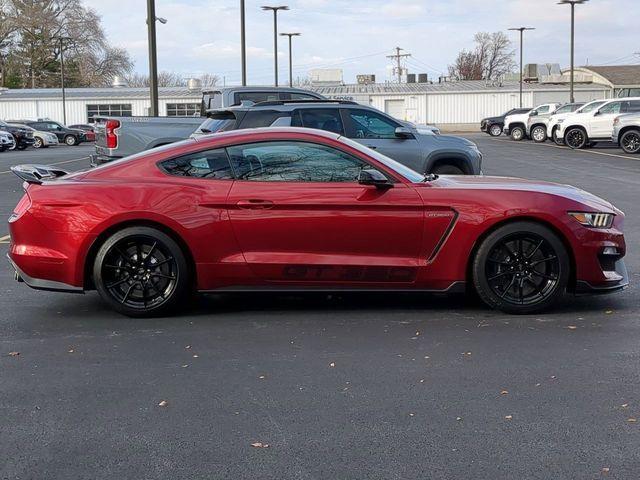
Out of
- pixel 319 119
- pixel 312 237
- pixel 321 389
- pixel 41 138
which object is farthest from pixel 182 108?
pixel 321 389

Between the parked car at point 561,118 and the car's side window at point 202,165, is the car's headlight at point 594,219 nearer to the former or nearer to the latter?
the car's side window at point 202,165

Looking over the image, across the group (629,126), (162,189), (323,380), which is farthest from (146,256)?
(629,126)

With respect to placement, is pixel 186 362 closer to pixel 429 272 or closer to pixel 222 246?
pixel 222 246

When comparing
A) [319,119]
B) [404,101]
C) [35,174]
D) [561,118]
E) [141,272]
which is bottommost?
[141,272]

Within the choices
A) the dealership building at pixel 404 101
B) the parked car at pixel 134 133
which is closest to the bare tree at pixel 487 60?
the dealership building at pixel 404 101

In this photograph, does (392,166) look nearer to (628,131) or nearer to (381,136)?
(381,136)

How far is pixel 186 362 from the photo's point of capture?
17.3 feet

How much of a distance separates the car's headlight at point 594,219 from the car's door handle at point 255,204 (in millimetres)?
2257

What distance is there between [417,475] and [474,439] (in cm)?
50

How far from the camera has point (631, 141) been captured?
29.1m

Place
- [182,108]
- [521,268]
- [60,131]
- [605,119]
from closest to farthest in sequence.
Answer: [521,268]
[605,119]
[60,131]
[182,108]

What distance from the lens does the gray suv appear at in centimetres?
1287

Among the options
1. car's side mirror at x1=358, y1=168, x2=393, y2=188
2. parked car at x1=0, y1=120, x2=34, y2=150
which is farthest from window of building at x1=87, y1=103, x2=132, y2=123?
car's side mirror at x1=358, y1=168, x2=393, y2=188

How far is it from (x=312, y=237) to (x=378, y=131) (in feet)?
23.1
